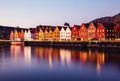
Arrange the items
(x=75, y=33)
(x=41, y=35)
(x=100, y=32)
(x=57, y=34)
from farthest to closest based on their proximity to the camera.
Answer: (x=41, y=35)
(x=57, y=34)
(x=75, y=33)
(x=100, y=32)

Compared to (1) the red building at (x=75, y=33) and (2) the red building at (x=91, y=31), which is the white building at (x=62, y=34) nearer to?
(1) the red building at (x=75, y=33)

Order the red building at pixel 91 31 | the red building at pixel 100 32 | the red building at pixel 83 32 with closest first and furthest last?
1. the red building at pixel 100 32
2. the red building at pixel 91 31
3. the red building at pixel 83 32

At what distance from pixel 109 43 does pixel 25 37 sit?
4023 inches

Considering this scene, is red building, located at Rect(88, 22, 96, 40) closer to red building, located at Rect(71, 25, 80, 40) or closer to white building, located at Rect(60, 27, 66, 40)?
red building, located at Rect(71, 25, 80, 40)

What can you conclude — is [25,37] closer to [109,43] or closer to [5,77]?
[109,43]

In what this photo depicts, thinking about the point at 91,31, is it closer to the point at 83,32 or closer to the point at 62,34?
the point at 83,32

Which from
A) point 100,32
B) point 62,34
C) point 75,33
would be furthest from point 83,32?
point 62,34

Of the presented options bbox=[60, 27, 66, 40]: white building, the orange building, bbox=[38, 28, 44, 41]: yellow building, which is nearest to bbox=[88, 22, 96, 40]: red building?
bbox=[60, 27, 66, 40]: white building

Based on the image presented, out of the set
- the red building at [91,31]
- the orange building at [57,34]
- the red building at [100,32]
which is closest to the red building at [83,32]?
the red building at [91,31]

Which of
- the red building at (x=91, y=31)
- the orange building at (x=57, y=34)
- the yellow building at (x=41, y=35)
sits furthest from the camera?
the yellow building at (x=41, y=35)

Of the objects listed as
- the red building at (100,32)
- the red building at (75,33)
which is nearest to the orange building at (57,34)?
the red building at (75,33)

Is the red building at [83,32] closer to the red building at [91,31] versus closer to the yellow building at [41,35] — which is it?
the red building at [91,31]

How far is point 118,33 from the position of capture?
106m

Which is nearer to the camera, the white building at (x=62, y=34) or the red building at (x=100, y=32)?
the red building at (x=100, y=32)
